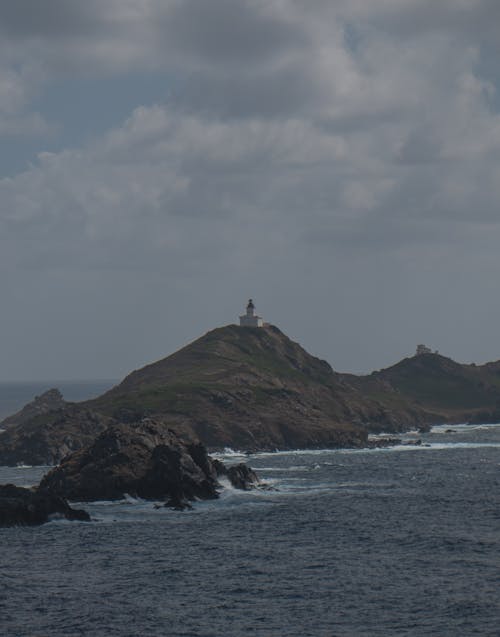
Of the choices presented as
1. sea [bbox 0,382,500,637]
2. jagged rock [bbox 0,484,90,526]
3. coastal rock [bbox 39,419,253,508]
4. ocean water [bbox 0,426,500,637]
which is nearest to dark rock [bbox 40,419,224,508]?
coastal rock [bbox 39,419,253,508]

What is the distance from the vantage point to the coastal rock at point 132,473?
145625 mm

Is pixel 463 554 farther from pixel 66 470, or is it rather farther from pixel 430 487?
pixel 66 470

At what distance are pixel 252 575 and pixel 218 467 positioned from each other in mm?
68332

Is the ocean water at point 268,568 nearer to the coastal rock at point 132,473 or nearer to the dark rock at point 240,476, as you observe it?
the coastal rock at point 132,473

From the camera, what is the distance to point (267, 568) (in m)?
98.1

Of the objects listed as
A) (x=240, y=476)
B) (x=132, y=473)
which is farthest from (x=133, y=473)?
(x=240, y=476)

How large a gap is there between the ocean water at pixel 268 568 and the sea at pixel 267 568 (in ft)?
0.58

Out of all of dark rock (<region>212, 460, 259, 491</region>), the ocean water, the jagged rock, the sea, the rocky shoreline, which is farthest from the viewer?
dark rock (<region>212, 460, 259, 491</region>)

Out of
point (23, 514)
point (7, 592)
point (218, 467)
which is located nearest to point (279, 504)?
point (218, 467)

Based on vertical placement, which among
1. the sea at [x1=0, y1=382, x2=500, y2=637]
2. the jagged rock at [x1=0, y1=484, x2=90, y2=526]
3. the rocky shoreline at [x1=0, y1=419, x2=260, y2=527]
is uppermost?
the rocky shoreline at [x1=0, y1=419, x2=260, y2=527]

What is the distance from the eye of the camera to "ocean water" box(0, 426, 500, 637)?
78.8 m

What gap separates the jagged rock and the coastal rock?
7.93 metres

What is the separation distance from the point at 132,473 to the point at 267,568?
53949 millimetres

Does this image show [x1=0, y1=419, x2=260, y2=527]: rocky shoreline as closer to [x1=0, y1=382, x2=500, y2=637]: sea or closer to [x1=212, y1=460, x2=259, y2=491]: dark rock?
[x1=212, y1=460, x2=259, y2=491]: dark rock
